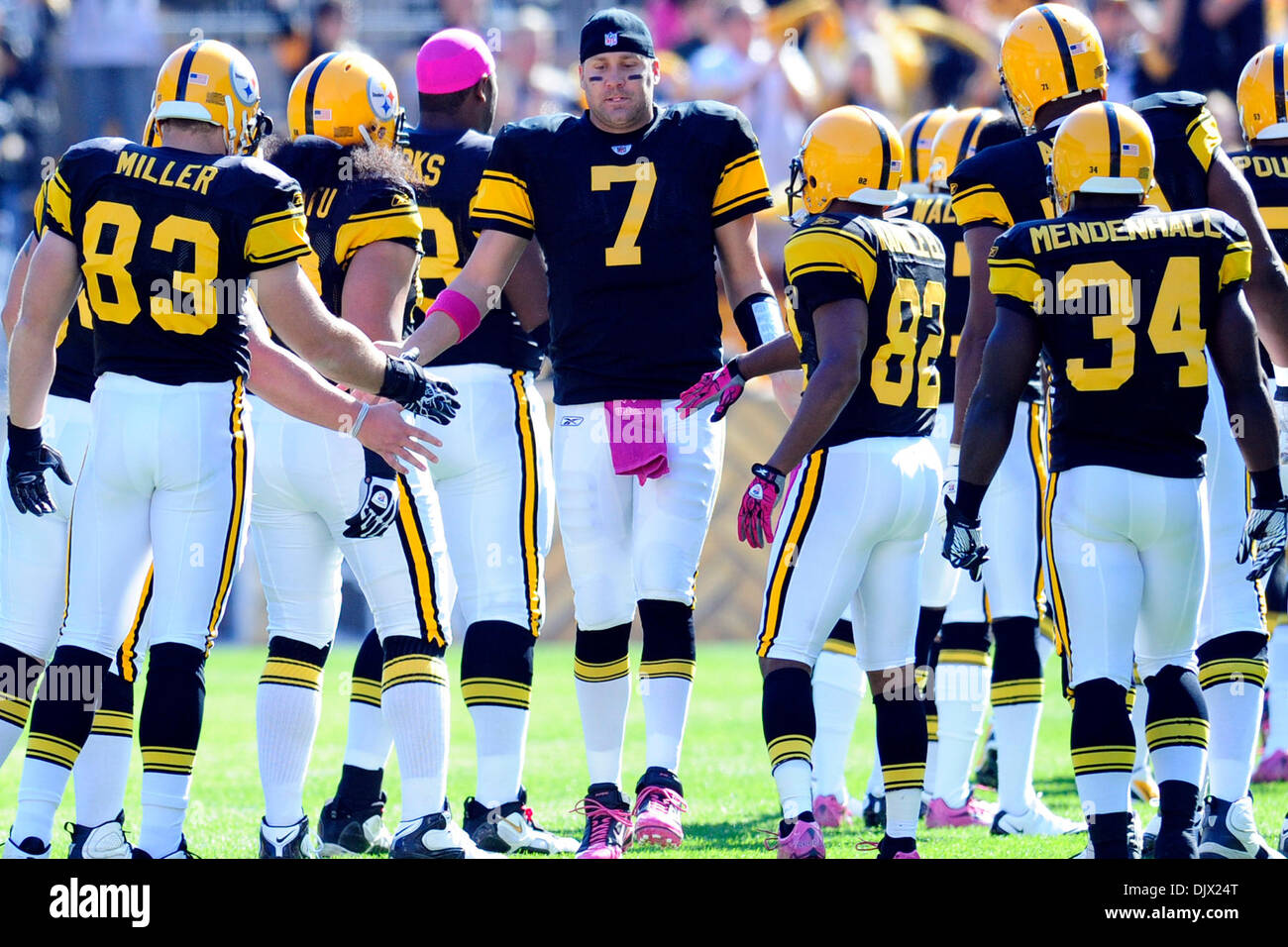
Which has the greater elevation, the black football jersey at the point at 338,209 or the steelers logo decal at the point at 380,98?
the steelers logo decal at the point at 380,98

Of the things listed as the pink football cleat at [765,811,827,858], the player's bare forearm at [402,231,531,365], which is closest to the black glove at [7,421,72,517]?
the player's bare forearm at [402,231,531,365]

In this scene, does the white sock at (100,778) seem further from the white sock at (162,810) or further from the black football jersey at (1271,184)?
the black football jersey at (1271,184)

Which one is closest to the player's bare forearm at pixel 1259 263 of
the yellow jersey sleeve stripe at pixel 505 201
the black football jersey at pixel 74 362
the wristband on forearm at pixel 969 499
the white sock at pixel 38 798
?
the wristband on forearm at pixel 969 499

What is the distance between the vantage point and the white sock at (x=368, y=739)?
22.6 ft

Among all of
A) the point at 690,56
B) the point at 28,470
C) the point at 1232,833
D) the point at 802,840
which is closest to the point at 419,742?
the point at 802,840

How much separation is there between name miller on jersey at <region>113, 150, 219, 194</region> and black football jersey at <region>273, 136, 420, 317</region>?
0.58 metres

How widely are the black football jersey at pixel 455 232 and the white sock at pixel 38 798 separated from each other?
2096 millimetres

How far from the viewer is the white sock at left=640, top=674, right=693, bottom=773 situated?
627 cm

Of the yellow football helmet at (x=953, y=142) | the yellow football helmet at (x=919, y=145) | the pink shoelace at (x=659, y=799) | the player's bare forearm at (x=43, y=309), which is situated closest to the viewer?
the player's bare forearm at (x=43, y=309)

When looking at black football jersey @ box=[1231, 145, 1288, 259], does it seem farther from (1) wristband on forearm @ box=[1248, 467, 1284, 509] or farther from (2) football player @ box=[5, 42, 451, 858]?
(2) football player @ box=[5, 42, 451, 858]

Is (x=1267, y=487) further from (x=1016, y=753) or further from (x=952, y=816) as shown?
(x=952, y=816)
